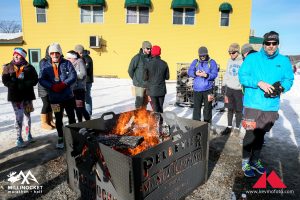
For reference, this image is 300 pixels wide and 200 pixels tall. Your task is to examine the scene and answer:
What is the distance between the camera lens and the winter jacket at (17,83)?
4914 millimetres

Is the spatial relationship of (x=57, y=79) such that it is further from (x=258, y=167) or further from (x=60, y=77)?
(x=258, y=167)

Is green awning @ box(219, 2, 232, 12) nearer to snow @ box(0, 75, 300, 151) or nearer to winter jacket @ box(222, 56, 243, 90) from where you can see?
snow @ box(0, 75, 300, 151)

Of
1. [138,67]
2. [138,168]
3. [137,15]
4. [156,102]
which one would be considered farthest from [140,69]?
[137,15]

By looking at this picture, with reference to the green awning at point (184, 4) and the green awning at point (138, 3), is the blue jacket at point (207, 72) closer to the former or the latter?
the green awning at point (184, 4)

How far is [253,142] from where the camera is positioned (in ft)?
13.4

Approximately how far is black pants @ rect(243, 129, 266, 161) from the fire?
1.52 meters

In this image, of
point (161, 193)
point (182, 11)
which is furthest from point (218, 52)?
point (161, 193)

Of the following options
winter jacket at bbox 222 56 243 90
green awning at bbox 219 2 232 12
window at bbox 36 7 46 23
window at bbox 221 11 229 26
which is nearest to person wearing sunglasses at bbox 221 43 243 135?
winter jacket at bbox 222 56 243 90

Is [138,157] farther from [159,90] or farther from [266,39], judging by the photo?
[159,90]

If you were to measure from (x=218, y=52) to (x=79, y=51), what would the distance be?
14909 millimetres

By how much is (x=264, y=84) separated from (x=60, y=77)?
12.3 feet

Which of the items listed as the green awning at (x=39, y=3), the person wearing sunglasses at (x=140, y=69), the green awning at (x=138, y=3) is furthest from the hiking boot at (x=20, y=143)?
the green awning at (x=39, y=3)

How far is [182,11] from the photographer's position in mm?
18891

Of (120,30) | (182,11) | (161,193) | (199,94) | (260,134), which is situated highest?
(182,11)
